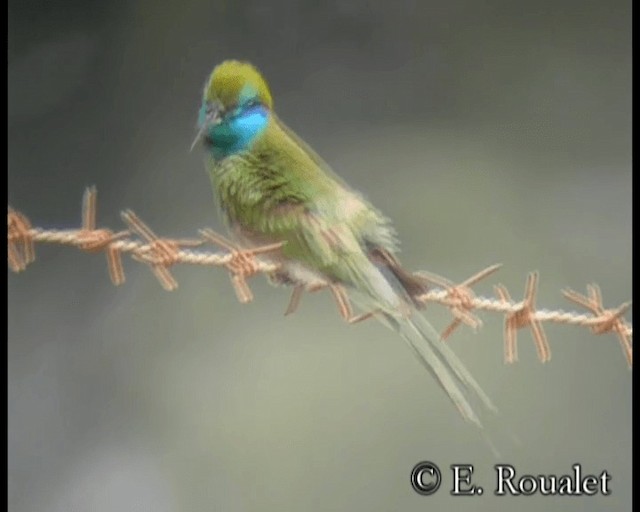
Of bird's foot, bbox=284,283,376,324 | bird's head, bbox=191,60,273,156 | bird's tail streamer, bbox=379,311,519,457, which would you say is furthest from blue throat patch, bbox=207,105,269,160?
bird's tail streamer, bbox=379,311,519,457

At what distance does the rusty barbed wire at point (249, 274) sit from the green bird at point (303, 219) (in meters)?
0.03

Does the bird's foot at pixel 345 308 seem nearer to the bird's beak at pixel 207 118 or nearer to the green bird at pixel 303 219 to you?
the green bird at pixel 303 219

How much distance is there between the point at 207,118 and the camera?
1726mm

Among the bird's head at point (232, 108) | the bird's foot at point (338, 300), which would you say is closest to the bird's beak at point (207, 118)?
the bird's head at point (232, 108)

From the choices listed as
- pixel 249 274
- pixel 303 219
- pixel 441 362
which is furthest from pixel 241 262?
pixel 441 362

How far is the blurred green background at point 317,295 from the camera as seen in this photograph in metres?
1.66

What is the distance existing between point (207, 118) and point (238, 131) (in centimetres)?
7

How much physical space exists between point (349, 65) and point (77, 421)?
38.3 inches

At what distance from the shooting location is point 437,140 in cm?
174

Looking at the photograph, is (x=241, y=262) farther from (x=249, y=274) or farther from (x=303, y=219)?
(x=303, y=219)

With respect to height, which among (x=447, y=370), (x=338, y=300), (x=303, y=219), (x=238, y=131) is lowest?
(x=447, y=370)

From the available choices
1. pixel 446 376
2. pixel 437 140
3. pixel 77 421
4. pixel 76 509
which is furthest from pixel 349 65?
pixel 76 509

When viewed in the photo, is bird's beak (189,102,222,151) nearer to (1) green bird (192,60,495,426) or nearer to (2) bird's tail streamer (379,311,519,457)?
(1) green bird (192,60,495,426)

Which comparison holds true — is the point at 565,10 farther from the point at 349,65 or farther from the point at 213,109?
the point at 213,109
